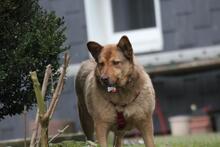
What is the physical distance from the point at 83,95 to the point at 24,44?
165 cm

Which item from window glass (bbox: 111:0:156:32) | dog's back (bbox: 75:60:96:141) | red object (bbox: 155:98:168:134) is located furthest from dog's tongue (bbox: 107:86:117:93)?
window glass (bbox: 111:0:156:32)

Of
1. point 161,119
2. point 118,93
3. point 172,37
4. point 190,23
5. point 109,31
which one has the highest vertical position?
point 118,93

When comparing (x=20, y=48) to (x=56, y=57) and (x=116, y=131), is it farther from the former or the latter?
(x=116, y=131)

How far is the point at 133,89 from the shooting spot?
6832 millimetres

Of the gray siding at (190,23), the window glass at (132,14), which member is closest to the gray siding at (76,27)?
the window glass at (132,14)

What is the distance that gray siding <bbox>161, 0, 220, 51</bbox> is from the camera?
13.5m

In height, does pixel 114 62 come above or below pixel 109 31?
above

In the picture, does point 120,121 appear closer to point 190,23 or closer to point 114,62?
point 114,62

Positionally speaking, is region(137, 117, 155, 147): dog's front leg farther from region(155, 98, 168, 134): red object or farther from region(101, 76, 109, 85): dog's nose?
region(155, 98, 168, 134): red object

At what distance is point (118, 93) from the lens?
680 centimetres

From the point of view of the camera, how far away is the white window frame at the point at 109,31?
13.8 metres

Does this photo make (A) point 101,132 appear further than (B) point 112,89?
Yes

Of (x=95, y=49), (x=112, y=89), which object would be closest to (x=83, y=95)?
(x=95, y=49)

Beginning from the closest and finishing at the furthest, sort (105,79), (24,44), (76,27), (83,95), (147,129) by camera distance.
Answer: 1. (24,44)
2. (105,79)
3. (147,129)
4. (83,95)
5. (76,27)
